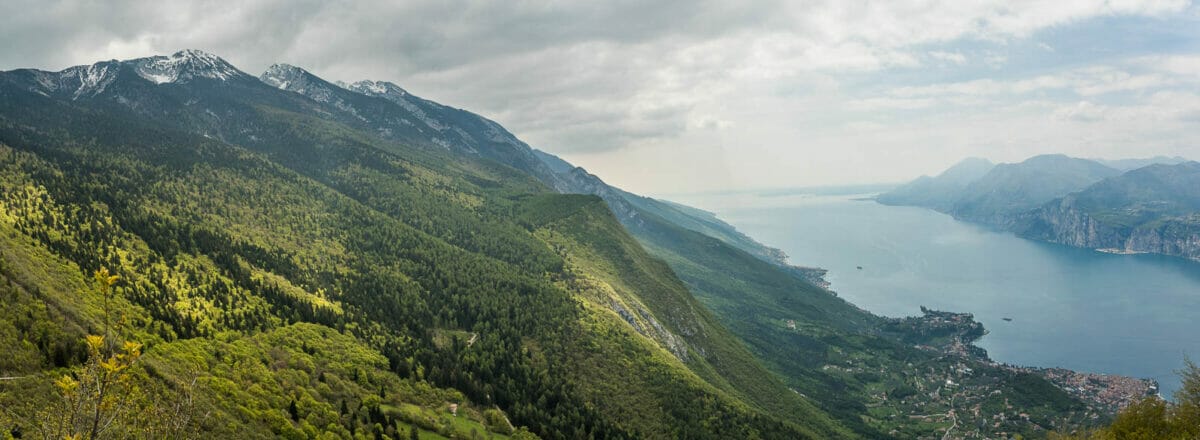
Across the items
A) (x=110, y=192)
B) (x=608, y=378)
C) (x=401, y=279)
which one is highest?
(x=110, y=192)

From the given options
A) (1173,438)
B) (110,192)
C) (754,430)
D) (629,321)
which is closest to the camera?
(1173,438)

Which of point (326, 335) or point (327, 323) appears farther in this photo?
point (327, 323)

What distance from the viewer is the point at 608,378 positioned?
140 meters

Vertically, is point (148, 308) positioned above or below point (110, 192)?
below

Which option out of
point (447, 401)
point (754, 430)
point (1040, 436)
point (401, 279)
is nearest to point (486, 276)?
point (401, 279)

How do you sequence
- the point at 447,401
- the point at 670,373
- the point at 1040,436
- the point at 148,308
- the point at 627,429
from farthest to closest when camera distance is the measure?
the point at 1040,436
the point at 670,373
the point at 627,429
the point at 447,401
the point at 148,308

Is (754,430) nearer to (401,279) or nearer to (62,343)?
(401,279)

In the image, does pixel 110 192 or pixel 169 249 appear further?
pixel 110 192

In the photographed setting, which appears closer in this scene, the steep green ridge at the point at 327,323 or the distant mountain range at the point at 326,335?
the distant mountain range at the point at 326,335

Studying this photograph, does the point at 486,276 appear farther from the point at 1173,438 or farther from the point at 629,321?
the point at 1173,438

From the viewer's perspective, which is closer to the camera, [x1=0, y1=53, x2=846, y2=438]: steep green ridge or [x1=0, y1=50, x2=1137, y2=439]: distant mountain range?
[x1=0, y1=50, x2=1137, y2=439]: distant mountain range

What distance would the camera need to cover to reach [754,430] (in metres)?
136

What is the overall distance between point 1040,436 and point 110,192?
958 feet

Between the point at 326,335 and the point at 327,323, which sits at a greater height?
the point at 327,323
